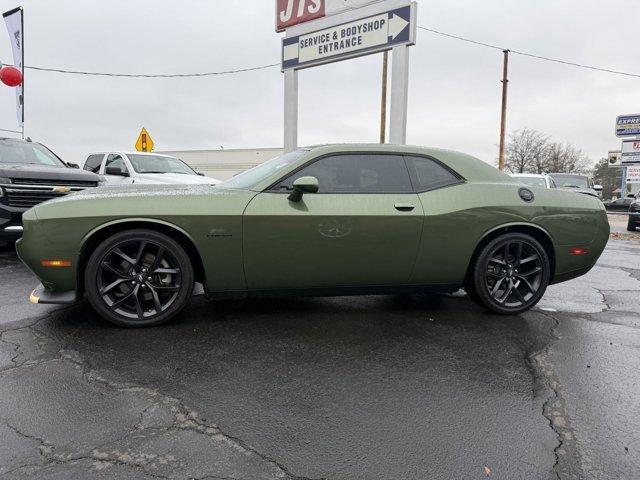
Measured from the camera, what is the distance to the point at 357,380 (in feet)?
8.91

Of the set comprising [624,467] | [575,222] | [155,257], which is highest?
[575,222]

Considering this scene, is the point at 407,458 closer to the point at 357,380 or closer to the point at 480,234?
the point at 357,380

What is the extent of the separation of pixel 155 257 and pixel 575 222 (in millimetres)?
3593

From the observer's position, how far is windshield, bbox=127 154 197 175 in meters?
9.76

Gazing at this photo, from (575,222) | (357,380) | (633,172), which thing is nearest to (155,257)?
(357,380)

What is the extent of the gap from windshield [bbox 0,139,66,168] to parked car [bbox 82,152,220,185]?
1.20 meters

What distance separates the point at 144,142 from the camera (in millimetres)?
15977

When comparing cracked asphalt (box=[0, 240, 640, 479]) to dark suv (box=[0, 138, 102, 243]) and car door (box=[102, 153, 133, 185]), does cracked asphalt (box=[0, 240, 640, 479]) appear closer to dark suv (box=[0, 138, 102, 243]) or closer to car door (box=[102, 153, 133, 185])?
dark suv (box=[0, 138, 102, 243])

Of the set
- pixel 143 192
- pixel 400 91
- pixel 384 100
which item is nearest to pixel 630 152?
pixel 384 100

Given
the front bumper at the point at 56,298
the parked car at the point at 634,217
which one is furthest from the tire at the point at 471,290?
the parked car at the point at 634,217

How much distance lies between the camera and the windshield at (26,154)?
7230mm

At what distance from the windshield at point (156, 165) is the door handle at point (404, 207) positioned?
7.22m

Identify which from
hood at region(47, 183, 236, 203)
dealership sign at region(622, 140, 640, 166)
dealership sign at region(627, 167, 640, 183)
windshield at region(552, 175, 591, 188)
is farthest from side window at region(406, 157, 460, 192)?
dealership sign at region(622, 140, 640, 166)

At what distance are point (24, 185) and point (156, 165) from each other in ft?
13.3
